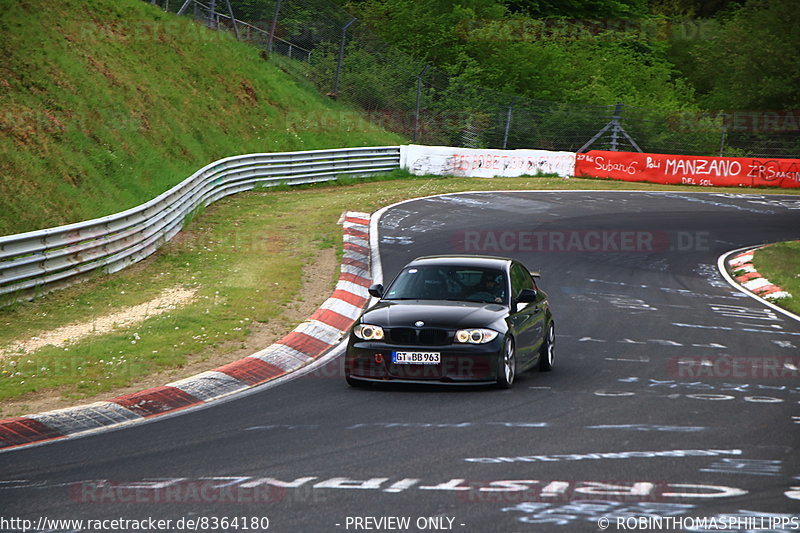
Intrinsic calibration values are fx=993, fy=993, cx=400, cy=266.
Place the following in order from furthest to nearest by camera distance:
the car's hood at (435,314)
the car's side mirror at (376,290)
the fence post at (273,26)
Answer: the fence post at (273,26)
the car's side mirror at (376,290)
the car's hood at (435,314)

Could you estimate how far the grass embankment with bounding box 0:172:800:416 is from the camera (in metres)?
10.4

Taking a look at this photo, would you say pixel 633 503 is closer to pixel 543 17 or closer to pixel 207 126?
pixel 207 126

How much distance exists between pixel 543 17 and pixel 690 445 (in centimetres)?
5915

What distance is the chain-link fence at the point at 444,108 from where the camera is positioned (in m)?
38.2

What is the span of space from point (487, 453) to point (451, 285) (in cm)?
409

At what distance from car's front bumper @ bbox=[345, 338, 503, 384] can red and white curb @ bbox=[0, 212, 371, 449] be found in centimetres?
136

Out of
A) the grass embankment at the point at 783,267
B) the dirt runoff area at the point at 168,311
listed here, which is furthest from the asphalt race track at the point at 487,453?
the grass embankment at the point at 783,267

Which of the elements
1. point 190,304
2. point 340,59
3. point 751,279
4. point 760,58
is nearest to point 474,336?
point 190,304

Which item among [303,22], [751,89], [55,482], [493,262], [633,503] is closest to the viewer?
[633,503]

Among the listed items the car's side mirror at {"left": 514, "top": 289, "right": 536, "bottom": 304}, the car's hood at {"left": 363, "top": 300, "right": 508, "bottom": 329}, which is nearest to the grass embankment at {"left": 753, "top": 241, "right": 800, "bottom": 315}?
the car's side mirror at {"left": 514, "top": 289, "right": 536, "bottom": 304}

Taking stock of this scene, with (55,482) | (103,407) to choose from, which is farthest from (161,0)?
(55,482)

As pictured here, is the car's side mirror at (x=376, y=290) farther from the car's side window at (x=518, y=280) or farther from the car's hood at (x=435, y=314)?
the car's side window at (x=518, y=280)

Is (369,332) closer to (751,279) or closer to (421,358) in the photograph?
(421,358)

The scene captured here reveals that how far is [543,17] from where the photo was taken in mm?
63812
